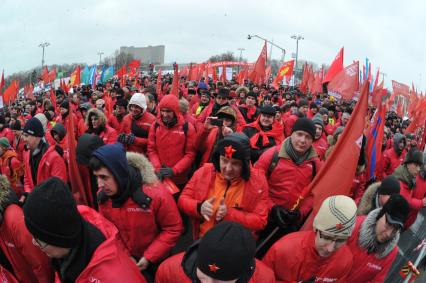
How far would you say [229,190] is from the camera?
3.21 m

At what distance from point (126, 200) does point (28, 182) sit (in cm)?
241

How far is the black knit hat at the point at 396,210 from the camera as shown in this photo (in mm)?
2854

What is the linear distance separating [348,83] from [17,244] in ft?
27.9

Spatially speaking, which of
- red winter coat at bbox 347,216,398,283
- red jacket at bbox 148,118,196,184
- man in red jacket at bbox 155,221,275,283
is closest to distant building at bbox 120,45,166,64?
red jacket at bbox 148,118,196,184

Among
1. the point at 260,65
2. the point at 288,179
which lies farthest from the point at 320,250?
the point at 260,65

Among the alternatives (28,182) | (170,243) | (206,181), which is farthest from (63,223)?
(28,182)

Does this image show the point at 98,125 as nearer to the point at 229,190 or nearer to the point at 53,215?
the point at 229,190

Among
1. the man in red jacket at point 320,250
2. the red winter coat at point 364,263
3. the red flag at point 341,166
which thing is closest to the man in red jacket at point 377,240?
the red winter coat at point 364,263

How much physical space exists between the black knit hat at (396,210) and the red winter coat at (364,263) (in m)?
0.31

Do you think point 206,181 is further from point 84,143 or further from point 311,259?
point 84,143

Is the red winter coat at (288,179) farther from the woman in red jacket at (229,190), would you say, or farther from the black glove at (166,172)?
the black glove at (166,172)

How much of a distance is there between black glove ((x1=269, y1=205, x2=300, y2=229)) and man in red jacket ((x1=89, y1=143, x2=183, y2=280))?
43.6 inches

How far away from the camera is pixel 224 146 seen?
3117 millimetres

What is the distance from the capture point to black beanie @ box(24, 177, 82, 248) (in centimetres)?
198
